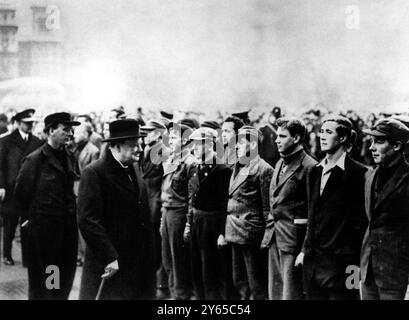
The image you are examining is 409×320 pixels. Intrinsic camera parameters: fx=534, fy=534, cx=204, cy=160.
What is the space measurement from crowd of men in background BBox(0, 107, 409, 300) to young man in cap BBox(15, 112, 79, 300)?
0.01 m

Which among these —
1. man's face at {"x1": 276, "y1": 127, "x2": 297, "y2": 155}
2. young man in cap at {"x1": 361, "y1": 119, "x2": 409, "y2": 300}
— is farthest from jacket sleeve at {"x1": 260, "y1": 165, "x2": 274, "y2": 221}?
young man in cap at {"x1": 361, "y1": 119, "x2": 409, "y2": 300}

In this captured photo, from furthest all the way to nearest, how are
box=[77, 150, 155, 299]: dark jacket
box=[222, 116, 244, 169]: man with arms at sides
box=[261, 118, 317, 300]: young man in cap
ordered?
box=[222, 116, 244, 169]: man with arms at sides < box=[261, 118, 317, 300]: young man in cap < box=[77, 150, 155, 299]: dark jacket

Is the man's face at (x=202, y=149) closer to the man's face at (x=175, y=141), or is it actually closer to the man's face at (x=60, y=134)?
the man's face at (x=175, y=141)

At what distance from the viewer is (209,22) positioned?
273 inches

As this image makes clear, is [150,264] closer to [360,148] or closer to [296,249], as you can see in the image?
[296,249]

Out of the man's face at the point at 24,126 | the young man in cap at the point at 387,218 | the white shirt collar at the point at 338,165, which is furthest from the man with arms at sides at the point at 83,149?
the young man in cap at the point at 387,218

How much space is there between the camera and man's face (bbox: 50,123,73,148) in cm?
523

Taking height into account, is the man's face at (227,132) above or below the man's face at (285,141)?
above

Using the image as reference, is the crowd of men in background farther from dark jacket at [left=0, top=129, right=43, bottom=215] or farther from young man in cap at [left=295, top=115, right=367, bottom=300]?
dark jacket at [left=0, top=129, right=43, bottom=215]

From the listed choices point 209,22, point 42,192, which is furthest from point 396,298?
point 209,22

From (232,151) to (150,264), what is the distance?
1607 mm

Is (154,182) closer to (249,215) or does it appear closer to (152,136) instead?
(152,136)

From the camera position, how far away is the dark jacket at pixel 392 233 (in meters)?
3.90

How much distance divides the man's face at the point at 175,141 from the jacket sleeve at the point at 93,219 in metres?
1.84
